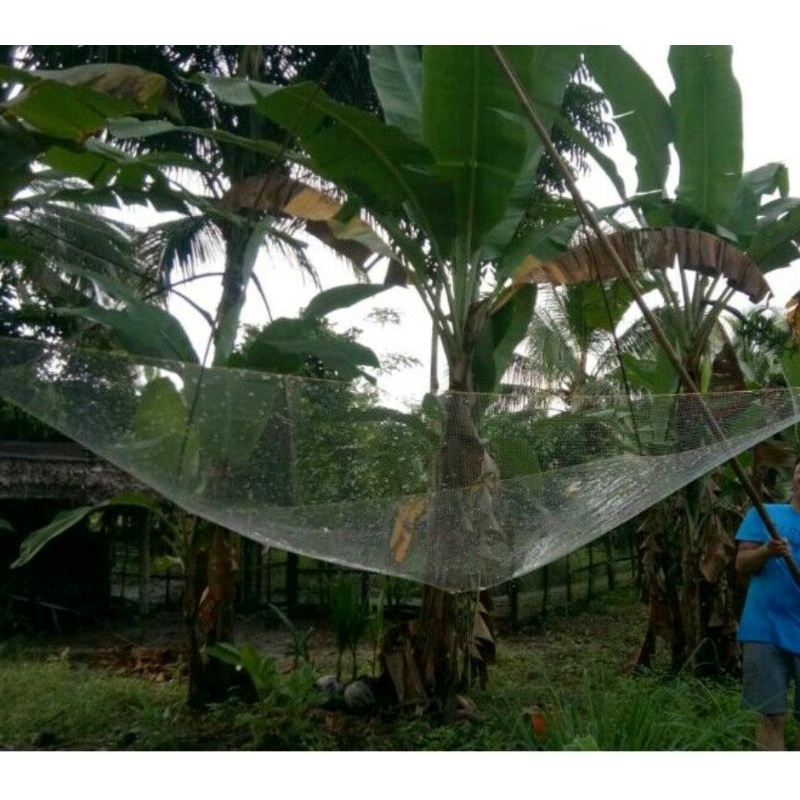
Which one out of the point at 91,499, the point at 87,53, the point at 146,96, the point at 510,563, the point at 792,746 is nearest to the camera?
the point at 146,96

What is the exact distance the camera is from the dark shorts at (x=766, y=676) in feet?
8.07

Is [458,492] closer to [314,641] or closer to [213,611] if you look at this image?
[213,611]

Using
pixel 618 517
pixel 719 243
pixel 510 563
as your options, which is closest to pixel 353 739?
pixel 510 563

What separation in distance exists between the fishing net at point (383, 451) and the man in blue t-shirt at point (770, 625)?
0.24 meters

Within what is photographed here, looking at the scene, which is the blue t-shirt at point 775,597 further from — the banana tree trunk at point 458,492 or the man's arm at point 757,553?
the banana tree trunk at point 458,492

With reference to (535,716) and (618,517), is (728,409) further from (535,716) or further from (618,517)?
(535,716)

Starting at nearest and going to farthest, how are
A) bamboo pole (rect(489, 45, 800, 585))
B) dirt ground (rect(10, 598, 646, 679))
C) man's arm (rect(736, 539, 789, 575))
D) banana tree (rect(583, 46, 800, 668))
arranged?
1. bamboo pole (rect(489, 45, 800, 585))
2. man's arm (rect(736, 539, 789, 575))
3. banana tree (rect(583, 46, 800, 668))
4. dirt ground (rect(10, 598, 646, 679))

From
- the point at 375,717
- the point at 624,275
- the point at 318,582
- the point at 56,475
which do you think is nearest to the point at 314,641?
the point at 318,582

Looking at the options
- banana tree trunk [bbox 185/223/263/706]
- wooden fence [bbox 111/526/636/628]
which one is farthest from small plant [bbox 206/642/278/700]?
wooden fence [bbox 111/526/636/628]

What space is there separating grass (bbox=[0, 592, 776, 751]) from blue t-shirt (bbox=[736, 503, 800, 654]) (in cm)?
31

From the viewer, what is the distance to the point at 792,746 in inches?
117

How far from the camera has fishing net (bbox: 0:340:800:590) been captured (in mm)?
2424

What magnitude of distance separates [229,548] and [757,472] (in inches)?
90.6

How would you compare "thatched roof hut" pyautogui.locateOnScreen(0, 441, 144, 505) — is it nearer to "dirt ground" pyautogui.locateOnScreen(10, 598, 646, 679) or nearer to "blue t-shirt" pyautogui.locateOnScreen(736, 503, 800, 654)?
"dirt ground" pyautogui.locateOnScreen(10, 598, 646, 679)
